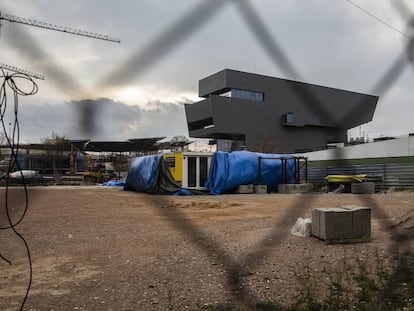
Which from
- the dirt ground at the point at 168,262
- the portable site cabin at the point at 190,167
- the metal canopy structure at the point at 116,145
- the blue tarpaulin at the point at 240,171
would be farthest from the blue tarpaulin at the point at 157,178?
the metal canopy structure at the point at 116,145

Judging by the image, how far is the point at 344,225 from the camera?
572 centimetres

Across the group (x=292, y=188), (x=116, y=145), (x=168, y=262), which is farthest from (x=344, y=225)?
(x=292, y=188)

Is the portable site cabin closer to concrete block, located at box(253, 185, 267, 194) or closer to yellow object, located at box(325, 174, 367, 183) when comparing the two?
concrete block, located at box(253, 185, 267, 194)

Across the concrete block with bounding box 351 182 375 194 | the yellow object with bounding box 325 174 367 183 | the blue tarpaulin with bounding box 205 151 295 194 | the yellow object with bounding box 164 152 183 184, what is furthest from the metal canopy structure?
the yellow object with bounding box 325 174 367 183

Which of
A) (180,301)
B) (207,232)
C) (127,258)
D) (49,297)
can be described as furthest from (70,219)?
(180,301)

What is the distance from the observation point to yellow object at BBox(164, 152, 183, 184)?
19578 millimetres

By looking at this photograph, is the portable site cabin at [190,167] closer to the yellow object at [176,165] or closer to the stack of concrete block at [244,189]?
the yellow object at [176,165]

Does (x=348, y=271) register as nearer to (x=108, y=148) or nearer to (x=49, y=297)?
(x=49, y=297)

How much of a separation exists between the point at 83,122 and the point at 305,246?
16.5ft

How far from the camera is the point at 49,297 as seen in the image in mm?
3629

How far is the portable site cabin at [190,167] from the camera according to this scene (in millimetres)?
19609

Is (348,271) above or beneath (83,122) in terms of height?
beneath

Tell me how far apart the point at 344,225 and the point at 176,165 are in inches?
573

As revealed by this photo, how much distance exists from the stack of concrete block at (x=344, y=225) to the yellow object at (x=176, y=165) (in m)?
13.9
